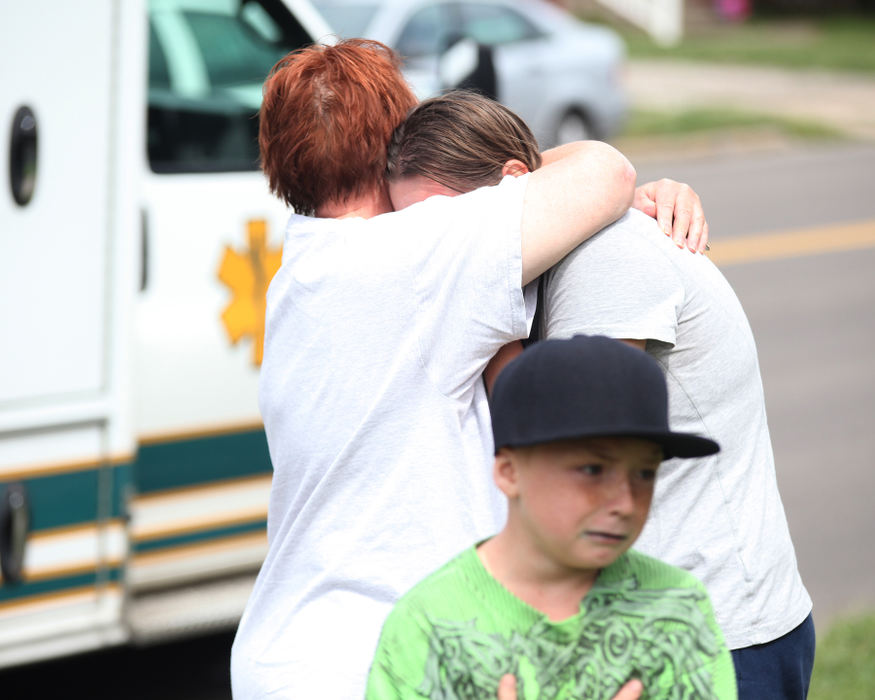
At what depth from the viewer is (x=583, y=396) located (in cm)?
141

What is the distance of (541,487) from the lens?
57.7 inches

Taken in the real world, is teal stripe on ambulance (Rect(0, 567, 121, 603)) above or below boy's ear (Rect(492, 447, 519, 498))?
below

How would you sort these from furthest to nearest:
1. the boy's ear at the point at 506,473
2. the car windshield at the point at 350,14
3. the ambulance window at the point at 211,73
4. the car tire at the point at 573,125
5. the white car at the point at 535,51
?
the car tire at the point at 573,125 < the white car at the point at 535,51 < the car windshield at the point at 350,14 < the ambulance window at the point at 211,73 < the boy's ear at the point at 506,473

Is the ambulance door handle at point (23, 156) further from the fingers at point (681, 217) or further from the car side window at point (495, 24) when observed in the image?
the car side window at point (495, 24)

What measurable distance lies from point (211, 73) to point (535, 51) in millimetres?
8413

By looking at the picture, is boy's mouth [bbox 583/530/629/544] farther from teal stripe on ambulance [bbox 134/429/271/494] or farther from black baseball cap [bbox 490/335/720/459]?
teal stripe on ambulance [bbox 134/429/271/494]

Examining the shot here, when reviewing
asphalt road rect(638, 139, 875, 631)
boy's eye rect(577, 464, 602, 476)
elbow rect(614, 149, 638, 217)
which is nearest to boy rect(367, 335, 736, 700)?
boy's eye rect(577, 464, 602, 476)

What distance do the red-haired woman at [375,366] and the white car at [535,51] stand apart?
9.15 m

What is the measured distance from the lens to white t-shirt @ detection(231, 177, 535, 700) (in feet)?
5.94

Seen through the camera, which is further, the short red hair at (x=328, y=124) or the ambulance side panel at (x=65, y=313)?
the ambulance side panel at (x=65, y=313)

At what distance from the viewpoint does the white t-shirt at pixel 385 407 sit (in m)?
1.81

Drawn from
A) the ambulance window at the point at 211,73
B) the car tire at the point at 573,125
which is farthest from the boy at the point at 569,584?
the car tire at the point at 573,125

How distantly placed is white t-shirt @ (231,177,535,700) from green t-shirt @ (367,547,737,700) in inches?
12.7

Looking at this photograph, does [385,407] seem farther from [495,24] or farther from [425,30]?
[495,24]
